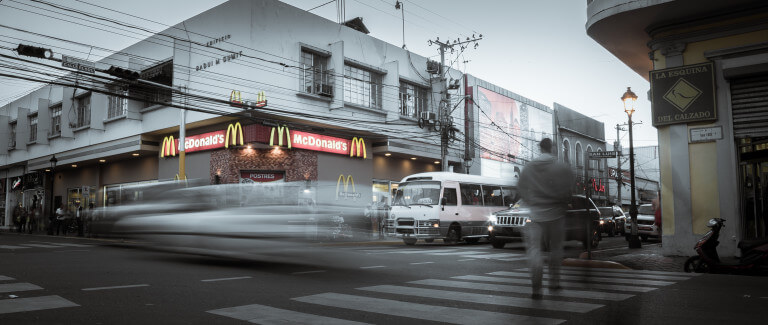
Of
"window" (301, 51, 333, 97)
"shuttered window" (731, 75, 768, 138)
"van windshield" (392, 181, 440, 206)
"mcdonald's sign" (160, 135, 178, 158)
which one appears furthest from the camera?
"mcdonald's sign" (160, 135, 178, 158)

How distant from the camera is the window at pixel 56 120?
35594 mm

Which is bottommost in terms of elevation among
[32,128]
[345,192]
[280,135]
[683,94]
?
[345,192]

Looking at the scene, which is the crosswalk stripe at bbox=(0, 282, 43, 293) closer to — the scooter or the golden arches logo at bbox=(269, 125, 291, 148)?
the scooter

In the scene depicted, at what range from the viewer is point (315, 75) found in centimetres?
2400

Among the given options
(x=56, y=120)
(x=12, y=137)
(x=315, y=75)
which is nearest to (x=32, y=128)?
(x=12, y=137)

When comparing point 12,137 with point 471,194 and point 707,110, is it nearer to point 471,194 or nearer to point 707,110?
point 471,194

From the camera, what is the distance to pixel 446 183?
19.5 m

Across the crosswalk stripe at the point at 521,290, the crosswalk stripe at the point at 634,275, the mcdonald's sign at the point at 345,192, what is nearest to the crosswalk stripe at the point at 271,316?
the crosswalk stripe at the point at 521,290

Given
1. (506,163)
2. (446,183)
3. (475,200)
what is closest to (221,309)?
(446,183)

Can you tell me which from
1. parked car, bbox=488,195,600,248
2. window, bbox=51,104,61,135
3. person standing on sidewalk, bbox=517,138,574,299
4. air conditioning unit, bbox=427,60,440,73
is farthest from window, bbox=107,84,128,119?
person standing on sidewalk, bbox=517,138,574,299

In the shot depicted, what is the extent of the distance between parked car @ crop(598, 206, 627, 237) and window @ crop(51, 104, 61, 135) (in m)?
33.8

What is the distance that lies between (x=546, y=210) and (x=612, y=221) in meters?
Answer: 22.7

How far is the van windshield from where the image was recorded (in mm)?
19219

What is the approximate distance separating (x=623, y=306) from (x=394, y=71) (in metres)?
22.9
